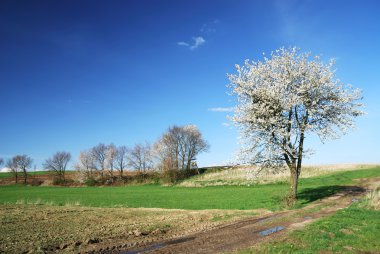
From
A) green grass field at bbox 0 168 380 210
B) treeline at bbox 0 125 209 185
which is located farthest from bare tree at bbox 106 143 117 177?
green grass field at bbox 0 168 380 210

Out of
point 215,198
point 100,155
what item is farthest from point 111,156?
point 215,198

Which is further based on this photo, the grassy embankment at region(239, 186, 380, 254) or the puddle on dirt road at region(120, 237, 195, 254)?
the puddle on dirt road at region(120, 237, 195, 254)

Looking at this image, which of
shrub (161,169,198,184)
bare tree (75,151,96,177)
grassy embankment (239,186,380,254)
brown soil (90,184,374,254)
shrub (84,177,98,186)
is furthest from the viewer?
bare tree (75,151,96,177)

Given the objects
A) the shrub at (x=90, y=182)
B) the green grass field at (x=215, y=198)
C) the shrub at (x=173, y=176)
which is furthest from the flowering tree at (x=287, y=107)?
the shrub at (x=90, y=182)

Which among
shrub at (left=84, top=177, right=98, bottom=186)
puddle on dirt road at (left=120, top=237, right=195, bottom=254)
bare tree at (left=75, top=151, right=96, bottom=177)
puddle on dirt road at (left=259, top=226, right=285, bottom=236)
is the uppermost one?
bare tree at (left=75, top=151, right=96, bottom=177)

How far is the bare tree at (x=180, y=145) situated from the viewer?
11288 centimetres

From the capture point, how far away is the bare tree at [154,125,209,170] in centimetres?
11288

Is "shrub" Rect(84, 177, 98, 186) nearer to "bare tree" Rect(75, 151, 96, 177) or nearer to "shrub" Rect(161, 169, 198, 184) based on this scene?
"bare tree" Rect(75, 151, 96, 177)

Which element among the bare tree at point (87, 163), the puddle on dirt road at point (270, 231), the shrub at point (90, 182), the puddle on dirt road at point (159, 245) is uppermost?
the bare tree at point (87, 163)

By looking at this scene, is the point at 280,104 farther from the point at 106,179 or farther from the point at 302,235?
the point at 106,179

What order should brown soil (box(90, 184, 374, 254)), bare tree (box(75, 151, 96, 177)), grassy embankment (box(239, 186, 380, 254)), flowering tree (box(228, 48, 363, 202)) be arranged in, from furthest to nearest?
bare tree (box(75, 151, 96, 177)), flowering tree (box(228, 48, 363, 202)), brown soil (box(90, 184, 374, 254)), grassy embankment (box(239, 186, 380, 254))

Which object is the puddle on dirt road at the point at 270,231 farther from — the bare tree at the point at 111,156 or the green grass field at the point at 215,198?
the bare tree at the point at 111,156

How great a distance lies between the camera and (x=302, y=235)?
16.5 meters

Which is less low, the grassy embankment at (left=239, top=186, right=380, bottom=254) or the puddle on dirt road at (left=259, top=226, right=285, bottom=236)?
the grassy embankment at (left=239, top=186, right=380, bottom=254)
